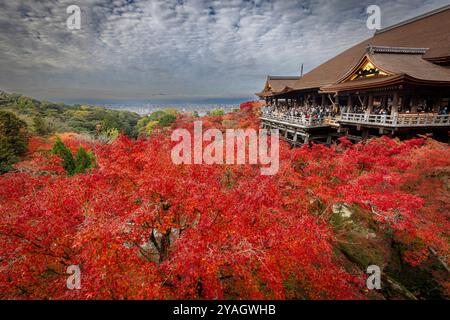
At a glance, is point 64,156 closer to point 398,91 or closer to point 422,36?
point 398,91

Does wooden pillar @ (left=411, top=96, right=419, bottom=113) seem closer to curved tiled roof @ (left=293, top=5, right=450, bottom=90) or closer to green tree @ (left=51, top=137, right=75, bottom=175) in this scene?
curved tiled roof @ (left=293, top=5, right=450, bottom=90)

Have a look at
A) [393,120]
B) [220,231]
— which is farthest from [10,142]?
[393,120]

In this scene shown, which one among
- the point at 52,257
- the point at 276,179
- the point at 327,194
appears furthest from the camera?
the point at 276,179

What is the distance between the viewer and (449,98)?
15984 mm

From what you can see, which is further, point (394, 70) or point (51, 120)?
point (51, 120)

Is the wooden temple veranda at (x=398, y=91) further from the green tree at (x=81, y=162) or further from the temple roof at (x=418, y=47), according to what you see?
the green tree at (x=81, y=162)

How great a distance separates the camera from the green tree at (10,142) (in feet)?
75.1

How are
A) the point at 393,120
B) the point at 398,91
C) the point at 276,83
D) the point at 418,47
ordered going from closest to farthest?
the point at 393,120 → the point at 398,91 → the point at 418,47 → the point at 276,83

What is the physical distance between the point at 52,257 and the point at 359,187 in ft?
40.1

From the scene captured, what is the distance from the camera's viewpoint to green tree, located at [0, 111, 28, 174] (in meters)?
22.9

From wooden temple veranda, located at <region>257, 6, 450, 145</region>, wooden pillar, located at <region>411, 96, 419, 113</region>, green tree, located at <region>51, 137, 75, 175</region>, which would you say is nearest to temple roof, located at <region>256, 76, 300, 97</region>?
wooden temple veranda, located at <region>257, 6, 450, 145</region>

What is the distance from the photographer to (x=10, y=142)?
971 inches
